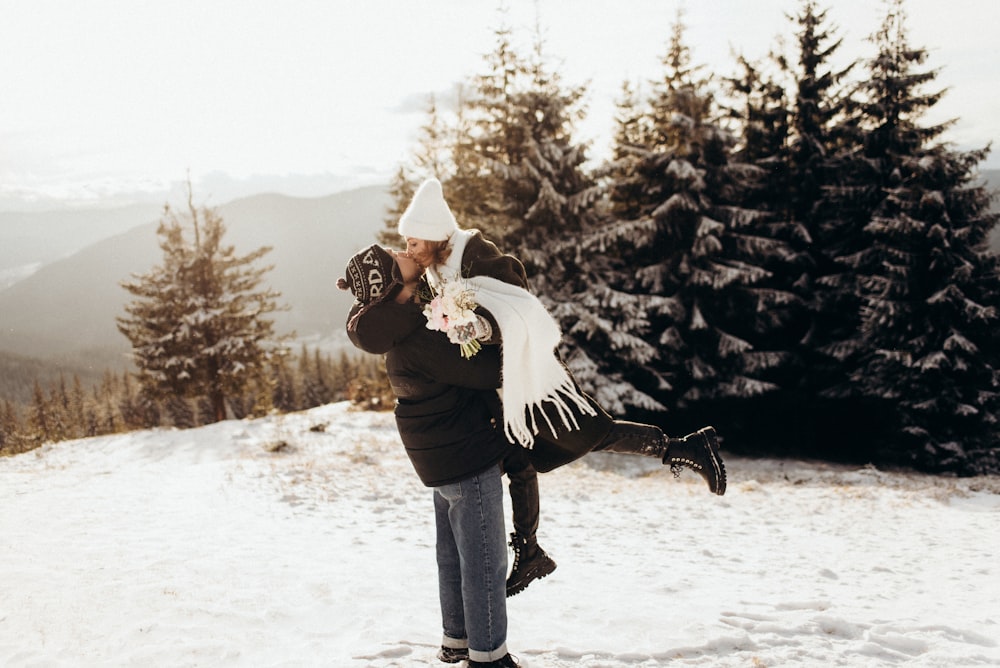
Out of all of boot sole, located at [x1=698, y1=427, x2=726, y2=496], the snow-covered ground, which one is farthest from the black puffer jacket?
the snow-covered ground

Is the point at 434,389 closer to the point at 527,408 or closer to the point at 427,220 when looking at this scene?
the point at 527,408

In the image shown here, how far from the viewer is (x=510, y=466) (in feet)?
11.1

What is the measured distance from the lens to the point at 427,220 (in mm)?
2986

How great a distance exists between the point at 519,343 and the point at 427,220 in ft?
2.38

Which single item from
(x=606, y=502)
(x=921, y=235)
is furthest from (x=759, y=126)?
(x=606, y=502)

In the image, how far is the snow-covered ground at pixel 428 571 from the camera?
3.89 metres

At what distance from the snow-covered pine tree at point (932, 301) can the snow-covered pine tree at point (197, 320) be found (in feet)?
66.1

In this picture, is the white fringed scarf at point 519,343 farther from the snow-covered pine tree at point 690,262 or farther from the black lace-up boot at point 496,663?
the snow-covered pine tree at point 690,262

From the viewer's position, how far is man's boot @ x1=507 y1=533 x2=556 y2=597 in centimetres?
352

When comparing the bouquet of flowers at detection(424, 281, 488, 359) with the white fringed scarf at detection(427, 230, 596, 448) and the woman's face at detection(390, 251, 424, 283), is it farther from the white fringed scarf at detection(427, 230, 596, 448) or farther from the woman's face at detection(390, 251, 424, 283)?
the woman's face at detection(390, 251, 424, 283)

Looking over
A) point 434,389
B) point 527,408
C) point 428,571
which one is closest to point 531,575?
point 527,408

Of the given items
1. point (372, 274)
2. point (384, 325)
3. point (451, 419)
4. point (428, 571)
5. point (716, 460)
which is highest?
point (372, 274)

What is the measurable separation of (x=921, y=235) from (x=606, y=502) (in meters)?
12.2

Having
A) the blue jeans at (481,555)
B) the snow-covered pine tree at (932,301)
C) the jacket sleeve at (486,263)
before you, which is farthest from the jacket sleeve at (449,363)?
the snow-covered pine tree at (932,301)
